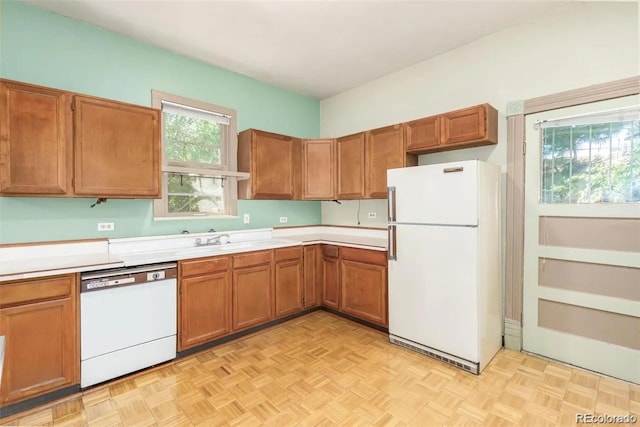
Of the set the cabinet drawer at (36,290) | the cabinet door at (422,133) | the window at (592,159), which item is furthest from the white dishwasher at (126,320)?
the window at (592,159)

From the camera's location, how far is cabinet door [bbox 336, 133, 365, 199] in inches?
148

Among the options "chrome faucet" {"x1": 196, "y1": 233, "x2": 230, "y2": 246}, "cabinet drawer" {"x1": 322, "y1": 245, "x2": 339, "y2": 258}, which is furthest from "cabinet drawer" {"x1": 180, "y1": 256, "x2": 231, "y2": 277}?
"cabinet drawer" {"x1": 322, "y1": 245, "x2": 339, "y2": 258}

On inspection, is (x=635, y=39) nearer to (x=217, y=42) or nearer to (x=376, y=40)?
(x=376, y=40)

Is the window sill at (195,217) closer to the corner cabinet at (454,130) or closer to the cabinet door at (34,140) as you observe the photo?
the cabinet door at (34,140)

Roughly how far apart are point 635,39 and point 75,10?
14.4 ft

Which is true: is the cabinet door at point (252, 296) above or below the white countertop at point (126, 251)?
below

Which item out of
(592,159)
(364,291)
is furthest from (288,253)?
(592,159)

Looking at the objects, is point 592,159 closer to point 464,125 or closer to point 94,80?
point 464,125

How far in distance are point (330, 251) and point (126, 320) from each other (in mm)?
2200

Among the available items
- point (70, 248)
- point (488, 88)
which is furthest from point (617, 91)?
point (70, 248)

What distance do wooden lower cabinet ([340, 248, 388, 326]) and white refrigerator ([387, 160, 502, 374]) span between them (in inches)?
8.9

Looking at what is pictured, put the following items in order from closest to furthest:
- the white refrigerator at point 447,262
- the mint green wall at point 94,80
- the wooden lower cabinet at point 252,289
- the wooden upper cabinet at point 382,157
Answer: the mint green wall at point 94,80 < the white refrigerator at point 447,262 < the wooden lower cabinet at point 252,289 < the wooden upper cabinet at point 382,157

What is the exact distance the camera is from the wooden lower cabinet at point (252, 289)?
3.12 metres

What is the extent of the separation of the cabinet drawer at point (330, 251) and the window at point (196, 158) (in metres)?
1.21
